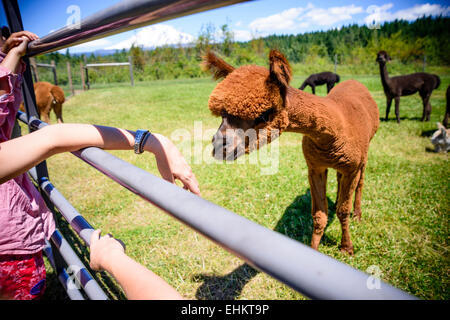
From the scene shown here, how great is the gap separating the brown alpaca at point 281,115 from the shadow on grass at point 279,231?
918 millimetres

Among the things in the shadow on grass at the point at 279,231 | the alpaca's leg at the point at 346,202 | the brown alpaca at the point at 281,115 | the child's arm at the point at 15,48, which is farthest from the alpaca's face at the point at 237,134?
the shadow on grass at the point at 279,231

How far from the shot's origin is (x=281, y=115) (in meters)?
1.50

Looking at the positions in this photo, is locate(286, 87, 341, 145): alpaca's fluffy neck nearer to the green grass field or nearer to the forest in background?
the green grass field

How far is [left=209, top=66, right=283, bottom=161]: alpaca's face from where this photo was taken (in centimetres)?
136

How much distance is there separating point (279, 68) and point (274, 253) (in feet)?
3.83

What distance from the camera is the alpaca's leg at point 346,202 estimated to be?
240 centimetres

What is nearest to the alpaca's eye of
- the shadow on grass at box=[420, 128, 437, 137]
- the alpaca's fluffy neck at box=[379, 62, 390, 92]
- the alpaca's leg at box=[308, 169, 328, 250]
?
the alpaca's leg at box=[308, 169, 328, 250]

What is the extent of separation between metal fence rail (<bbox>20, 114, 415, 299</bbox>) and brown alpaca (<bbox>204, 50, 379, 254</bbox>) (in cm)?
92

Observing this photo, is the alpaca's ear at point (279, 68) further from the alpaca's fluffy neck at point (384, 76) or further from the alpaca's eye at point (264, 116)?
the alpaca's fluffy neck at point (384, 76)

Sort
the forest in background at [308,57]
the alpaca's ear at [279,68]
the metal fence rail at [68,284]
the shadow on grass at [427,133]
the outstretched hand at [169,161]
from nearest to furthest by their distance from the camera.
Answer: the outstretched hand at [169,161] < the alpaca's ear at [279,68] < the metal fence rail at [68,284] < the shadow on grass at [427,133] < the forest in background at [308,57]

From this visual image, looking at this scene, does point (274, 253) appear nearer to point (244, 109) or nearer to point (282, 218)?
point (244, 109)

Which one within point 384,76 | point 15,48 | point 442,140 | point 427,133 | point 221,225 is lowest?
point 427,133

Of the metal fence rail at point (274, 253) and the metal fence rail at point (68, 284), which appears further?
the metal fence rail at point (68, 284)

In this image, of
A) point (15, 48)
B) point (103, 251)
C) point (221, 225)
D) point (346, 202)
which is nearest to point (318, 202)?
point (346, 202)
